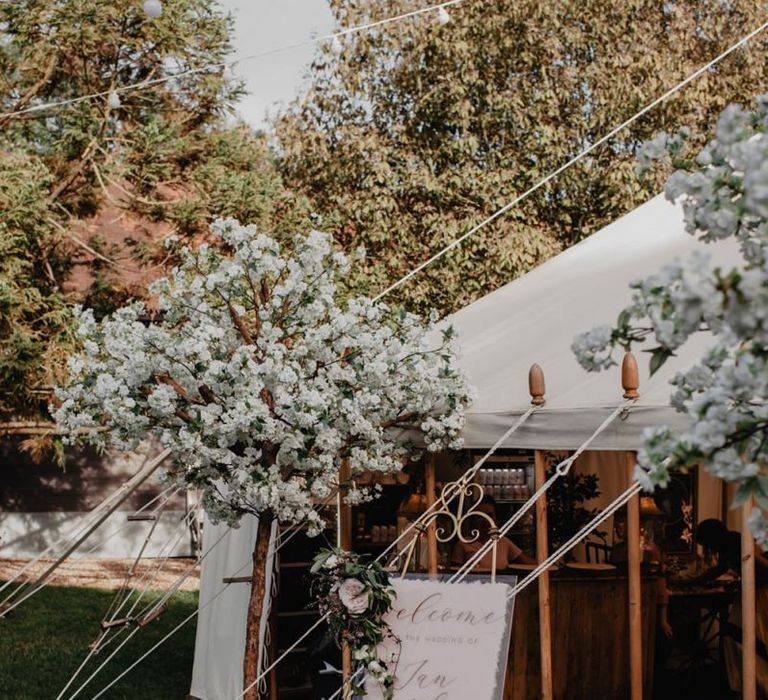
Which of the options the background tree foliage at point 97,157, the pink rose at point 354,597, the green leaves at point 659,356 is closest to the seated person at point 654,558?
the pink rose at point 354,597

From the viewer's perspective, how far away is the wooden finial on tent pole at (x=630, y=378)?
4.86 meters

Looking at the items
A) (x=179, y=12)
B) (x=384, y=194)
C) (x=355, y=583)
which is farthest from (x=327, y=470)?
(x=179, y=12)

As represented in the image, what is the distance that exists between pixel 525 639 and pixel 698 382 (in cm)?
402

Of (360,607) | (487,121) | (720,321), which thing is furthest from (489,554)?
(487,121)

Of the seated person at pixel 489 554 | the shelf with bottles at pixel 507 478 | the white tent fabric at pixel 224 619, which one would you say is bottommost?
the white tent fabric at pixel 224 619

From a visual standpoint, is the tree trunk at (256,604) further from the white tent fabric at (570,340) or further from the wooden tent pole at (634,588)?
the wooden tent pole at (634,588)

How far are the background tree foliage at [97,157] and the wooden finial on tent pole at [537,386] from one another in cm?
863

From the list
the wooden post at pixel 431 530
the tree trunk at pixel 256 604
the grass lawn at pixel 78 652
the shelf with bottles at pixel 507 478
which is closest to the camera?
the wooden post at pixel 431 530

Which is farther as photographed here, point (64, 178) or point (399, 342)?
point (64, 178)

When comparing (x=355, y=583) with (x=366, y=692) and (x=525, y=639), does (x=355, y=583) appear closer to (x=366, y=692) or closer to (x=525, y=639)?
(x=366, y=692)

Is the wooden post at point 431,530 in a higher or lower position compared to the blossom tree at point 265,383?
lower

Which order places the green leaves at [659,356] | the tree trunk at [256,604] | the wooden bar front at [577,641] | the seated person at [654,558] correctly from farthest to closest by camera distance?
the seated person at [654,558]
the wooden bar front at [577,641]
the tree trunk at [256,604]
the green leaves at [659,356]

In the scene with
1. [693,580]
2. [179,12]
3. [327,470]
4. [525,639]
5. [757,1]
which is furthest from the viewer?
[757,1]

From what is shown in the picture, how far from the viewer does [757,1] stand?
1559 centimetres
